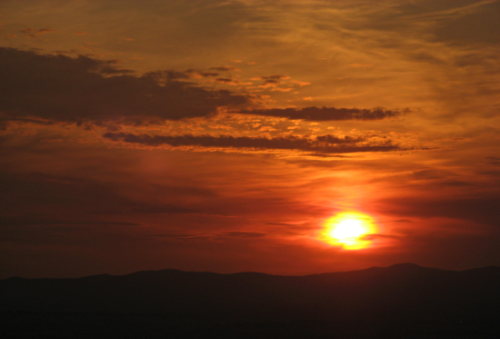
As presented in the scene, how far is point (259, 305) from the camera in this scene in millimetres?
152250

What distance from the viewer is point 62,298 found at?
158250mm

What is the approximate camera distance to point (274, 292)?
180 m

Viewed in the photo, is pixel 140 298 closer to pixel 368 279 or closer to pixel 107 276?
pixel 107 276

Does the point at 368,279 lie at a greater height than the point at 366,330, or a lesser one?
greater

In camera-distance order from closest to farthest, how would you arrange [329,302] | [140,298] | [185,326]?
1. [185,326]
2. [329,302]
3. [140,298]

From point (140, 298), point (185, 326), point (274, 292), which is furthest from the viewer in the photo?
point (274, 292)

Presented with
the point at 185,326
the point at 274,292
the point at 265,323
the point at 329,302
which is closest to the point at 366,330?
the point at 265,323

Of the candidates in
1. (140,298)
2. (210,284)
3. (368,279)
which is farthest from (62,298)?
(368,279)

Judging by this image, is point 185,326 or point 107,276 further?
point 107,276

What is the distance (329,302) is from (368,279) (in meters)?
27.0

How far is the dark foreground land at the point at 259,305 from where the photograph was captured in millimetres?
96875

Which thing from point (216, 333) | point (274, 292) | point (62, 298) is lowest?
point (216, 333)

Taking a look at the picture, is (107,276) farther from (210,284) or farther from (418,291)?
(418,291)

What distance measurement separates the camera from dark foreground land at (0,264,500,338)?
96.9 meters
